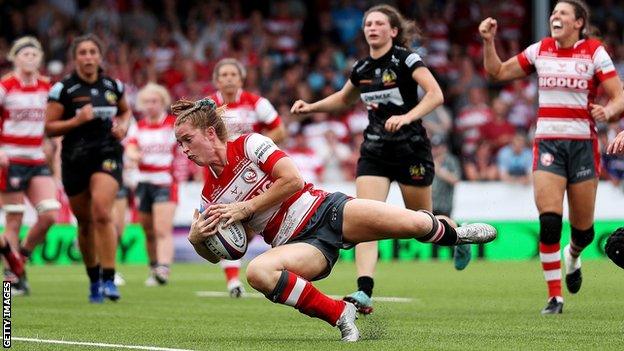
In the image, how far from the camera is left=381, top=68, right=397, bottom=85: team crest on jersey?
10.8 meters

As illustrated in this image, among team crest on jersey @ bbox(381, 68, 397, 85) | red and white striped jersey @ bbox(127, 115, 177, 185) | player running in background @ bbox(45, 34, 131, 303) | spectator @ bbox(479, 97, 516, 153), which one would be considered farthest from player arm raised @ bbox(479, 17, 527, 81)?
spectator @ bbox(479, 97, 516, 153)

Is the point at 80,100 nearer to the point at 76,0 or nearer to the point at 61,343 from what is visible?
the point at 61,343

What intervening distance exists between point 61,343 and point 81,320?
6.47 feet

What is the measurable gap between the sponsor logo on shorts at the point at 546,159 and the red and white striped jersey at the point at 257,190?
109 inches

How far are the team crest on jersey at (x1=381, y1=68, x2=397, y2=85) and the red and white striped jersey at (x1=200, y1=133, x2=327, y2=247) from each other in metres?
2.45

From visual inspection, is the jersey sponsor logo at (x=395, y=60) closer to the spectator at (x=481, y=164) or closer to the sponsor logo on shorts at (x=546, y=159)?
the sponsor logo on shorts at (x=546, y=159)

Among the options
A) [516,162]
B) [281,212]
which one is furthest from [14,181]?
[516,162]

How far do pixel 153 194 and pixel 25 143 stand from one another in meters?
2.53

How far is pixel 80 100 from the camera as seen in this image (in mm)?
12453

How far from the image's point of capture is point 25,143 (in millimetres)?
14281

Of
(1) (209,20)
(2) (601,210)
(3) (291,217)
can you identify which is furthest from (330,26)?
(3) (291,217)

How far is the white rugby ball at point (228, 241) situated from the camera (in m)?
8.31

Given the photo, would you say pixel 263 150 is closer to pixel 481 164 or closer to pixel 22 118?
pixel 22 118

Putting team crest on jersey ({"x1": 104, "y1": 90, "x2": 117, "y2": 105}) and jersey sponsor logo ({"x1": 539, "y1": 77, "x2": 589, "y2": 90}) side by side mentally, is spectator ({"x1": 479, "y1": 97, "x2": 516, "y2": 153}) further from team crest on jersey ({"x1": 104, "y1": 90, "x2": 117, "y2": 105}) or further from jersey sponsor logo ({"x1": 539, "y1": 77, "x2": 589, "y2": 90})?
jersey sponsor logo ({"x1": 539, "y1": 77, "x2": 589, "y2": 90})
